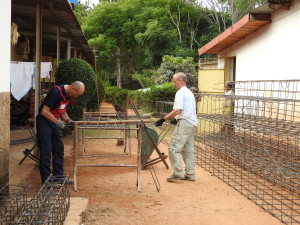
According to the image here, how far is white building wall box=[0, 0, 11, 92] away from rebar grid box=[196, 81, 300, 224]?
3708 mm

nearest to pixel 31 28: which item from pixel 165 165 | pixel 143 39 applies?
pixel 165 165

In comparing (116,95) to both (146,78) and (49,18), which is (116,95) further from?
(49,18)

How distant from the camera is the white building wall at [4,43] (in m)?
4.68

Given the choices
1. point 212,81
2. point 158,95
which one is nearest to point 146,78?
point 158,95

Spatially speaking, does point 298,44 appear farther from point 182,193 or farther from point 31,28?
point 31,28

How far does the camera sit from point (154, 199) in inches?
239

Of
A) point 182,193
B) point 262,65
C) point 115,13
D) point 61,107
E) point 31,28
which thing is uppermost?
point 115,13

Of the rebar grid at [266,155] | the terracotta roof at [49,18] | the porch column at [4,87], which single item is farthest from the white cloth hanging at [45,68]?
the porch column at [4,87]

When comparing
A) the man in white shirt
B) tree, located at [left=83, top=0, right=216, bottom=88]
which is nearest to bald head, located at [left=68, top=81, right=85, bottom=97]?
the man in white shirt

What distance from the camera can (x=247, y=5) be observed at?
2712 centimetres

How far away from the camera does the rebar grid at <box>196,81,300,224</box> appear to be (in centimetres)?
605

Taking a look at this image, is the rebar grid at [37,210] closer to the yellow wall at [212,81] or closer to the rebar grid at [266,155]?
the rebar grid at [266,155]

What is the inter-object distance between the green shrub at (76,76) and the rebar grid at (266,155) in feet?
10.5

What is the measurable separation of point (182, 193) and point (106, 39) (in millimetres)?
23552
